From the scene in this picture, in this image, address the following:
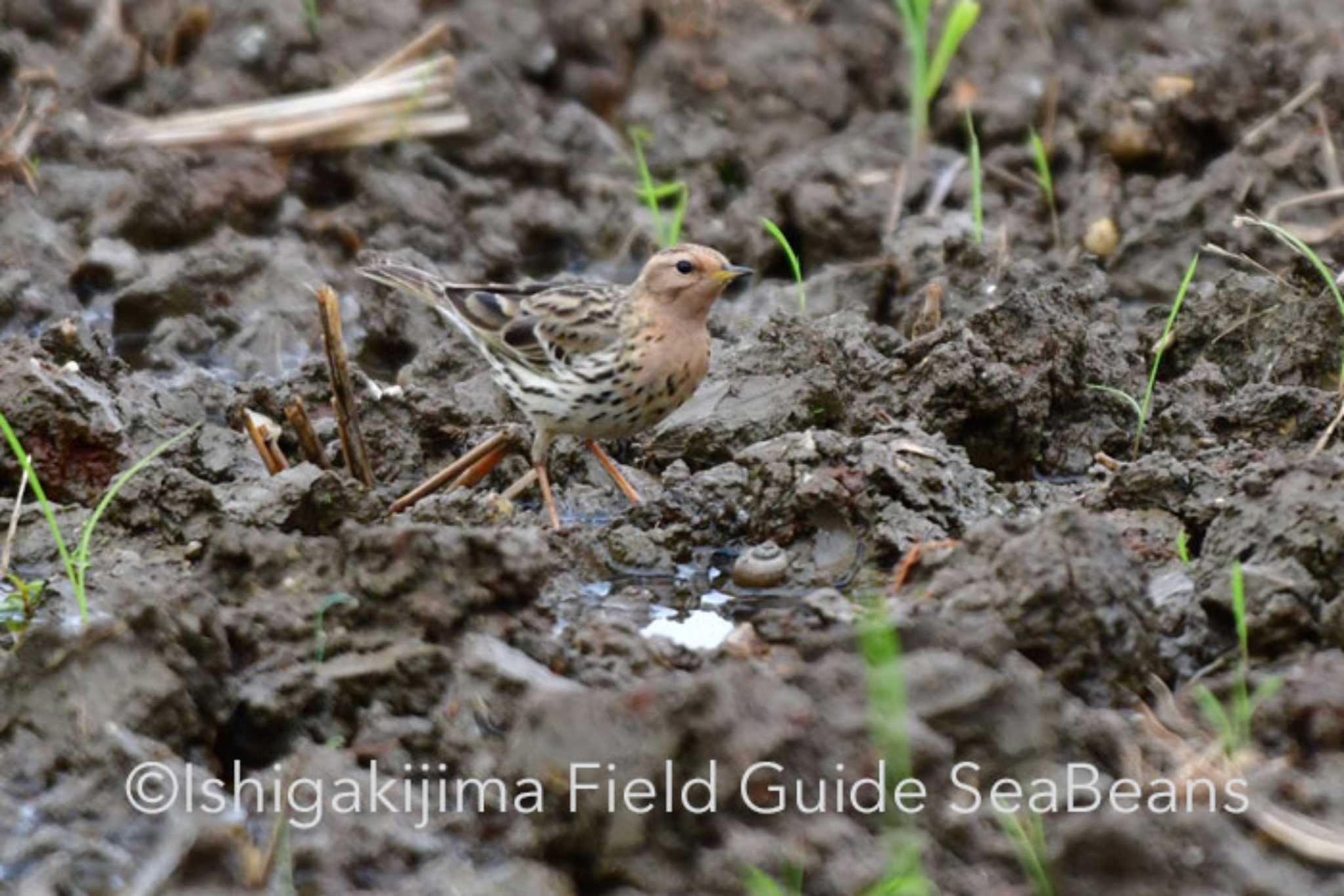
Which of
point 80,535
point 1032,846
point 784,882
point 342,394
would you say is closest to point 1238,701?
point 1032,846

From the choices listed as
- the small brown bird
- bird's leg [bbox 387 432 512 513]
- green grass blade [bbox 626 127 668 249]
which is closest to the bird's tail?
the small brown bird

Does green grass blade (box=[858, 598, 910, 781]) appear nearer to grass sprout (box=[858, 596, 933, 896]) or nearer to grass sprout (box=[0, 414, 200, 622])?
grass sprout (box=[858, 596, 933, 896])

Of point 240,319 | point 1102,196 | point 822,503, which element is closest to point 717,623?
point 822,503

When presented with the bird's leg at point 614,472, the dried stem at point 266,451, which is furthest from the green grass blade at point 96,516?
the bird's leg at point 614,472

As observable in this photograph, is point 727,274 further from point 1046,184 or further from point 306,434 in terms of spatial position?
point 1046,184

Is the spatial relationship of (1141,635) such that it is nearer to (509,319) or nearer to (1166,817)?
(1166,817)
